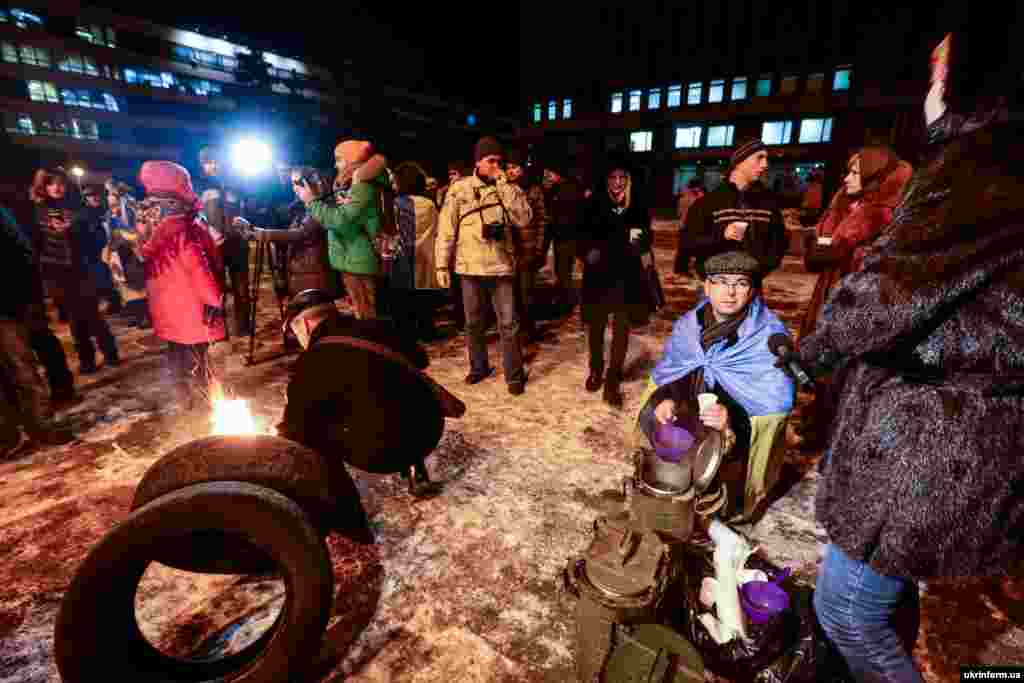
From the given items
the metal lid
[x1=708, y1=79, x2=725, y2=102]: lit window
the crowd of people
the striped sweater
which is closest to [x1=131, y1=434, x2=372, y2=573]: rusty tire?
the crowd of people

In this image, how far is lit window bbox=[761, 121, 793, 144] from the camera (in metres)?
38.2

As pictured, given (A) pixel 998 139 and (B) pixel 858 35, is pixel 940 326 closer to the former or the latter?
(A) pixel 998 139

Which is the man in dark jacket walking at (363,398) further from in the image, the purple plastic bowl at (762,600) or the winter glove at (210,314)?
the winter glove at (210,314)

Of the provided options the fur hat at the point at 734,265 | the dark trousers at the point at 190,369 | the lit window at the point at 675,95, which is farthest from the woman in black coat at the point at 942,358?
the lit window at the point at 675,95

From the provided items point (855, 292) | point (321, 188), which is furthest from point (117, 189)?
point (855, 292)

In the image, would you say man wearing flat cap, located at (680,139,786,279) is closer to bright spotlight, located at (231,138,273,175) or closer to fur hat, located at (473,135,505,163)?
fur hat, located at (473,135,505,163)

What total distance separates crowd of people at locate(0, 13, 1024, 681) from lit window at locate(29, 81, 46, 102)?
52154 millimetres

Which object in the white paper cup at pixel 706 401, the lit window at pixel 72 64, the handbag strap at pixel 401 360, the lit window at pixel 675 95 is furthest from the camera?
the lit window at pixel 675 95

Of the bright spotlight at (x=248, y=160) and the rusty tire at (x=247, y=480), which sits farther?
the bright spotlight at (x=248, y=160)

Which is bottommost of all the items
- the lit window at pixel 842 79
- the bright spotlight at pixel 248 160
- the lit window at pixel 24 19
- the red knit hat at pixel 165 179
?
the red knit hat at pixel 165 179

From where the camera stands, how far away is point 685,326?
3.01 m

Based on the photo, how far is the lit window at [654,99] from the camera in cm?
4487

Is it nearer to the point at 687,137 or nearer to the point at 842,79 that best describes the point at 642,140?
the point at 687,137

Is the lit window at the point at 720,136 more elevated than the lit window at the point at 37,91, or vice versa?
the lit window at the point at 37,91
